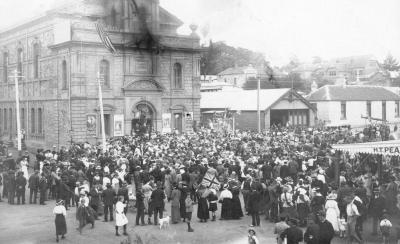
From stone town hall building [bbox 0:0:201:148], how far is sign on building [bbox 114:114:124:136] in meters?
0.08

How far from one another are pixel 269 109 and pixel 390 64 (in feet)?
165

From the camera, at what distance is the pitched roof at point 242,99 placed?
4731cm

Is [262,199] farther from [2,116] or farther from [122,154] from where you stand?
[2,116]

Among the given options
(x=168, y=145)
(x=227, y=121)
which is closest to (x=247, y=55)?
(x=227, y=121)

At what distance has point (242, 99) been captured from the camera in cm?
5056

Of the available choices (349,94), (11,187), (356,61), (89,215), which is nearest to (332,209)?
(89,215)

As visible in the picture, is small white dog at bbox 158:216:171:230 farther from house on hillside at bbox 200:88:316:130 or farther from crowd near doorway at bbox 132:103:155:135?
house on hillside at bbox 200:88:316:130

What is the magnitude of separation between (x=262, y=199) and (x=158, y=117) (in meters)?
23.8

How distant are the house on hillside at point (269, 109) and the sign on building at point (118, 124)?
476 inches

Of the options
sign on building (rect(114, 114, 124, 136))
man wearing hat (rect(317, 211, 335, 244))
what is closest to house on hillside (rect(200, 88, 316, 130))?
sign on building (rect(114, 114, 124, 136))

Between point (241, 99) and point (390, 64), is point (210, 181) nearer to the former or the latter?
point (241, 99)

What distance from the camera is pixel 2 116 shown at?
47500 millimetres

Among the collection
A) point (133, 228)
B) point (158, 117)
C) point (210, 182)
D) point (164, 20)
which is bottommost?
point (133, 228)

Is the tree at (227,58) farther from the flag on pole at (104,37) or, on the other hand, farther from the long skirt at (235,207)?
the long skirt at (235,207)
